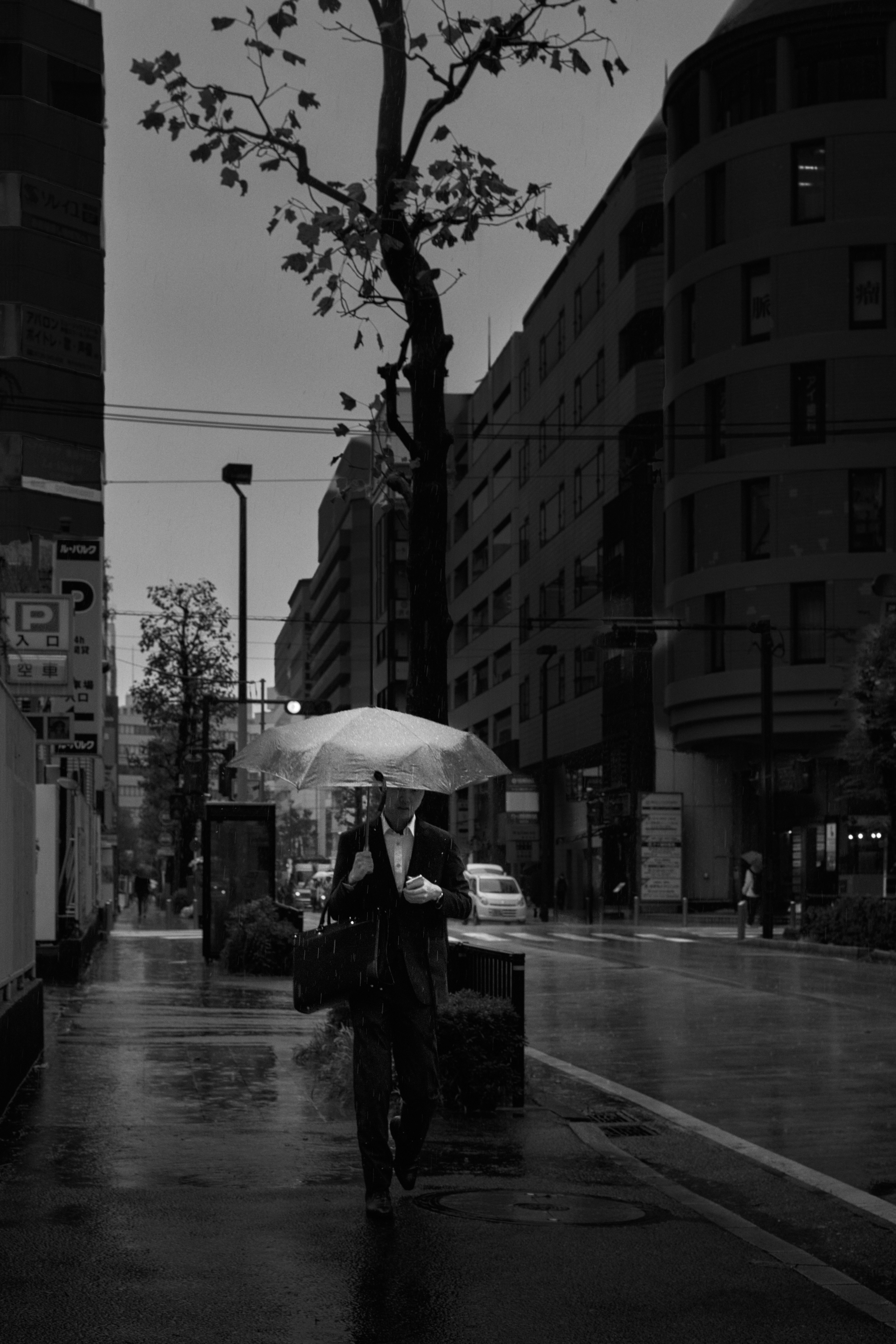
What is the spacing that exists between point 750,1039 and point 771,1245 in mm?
10216

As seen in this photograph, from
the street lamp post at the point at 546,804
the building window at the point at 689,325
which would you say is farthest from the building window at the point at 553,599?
the building window at the point at 689,325

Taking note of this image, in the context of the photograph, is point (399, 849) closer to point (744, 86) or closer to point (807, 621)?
point (807, 621)

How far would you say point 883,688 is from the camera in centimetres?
3641

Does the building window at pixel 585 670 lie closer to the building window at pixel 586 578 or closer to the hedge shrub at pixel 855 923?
the building window at pixel 586 578

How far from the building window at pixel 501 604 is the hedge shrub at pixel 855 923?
47.7 metres

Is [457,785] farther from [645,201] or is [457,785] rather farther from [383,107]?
[645,201]

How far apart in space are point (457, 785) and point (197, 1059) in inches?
179

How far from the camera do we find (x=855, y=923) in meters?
35.3

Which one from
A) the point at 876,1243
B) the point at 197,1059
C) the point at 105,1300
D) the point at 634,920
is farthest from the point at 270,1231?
the point at 634,920

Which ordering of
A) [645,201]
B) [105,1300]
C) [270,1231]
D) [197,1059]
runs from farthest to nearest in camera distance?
1. [645,201]
2. [197,1059]
3. [270,1231]
4. [105,1300]

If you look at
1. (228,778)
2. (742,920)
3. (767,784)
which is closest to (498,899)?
(228,778)

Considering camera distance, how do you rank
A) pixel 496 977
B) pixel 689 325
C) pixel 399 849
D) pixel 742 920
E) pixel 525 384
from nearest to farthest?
pixel 399 849 → pixel 496 977 → pixel 742 920 → pixel 689 325 → pixel 525 384

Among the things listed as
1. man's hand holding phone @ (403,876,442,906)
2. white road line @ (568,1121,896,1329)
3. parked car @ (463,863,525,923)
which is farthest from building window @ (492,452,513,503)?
man's hand holding phone @ (403,876,442,906)

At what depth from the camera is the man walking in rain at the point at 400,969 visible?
301 inches
